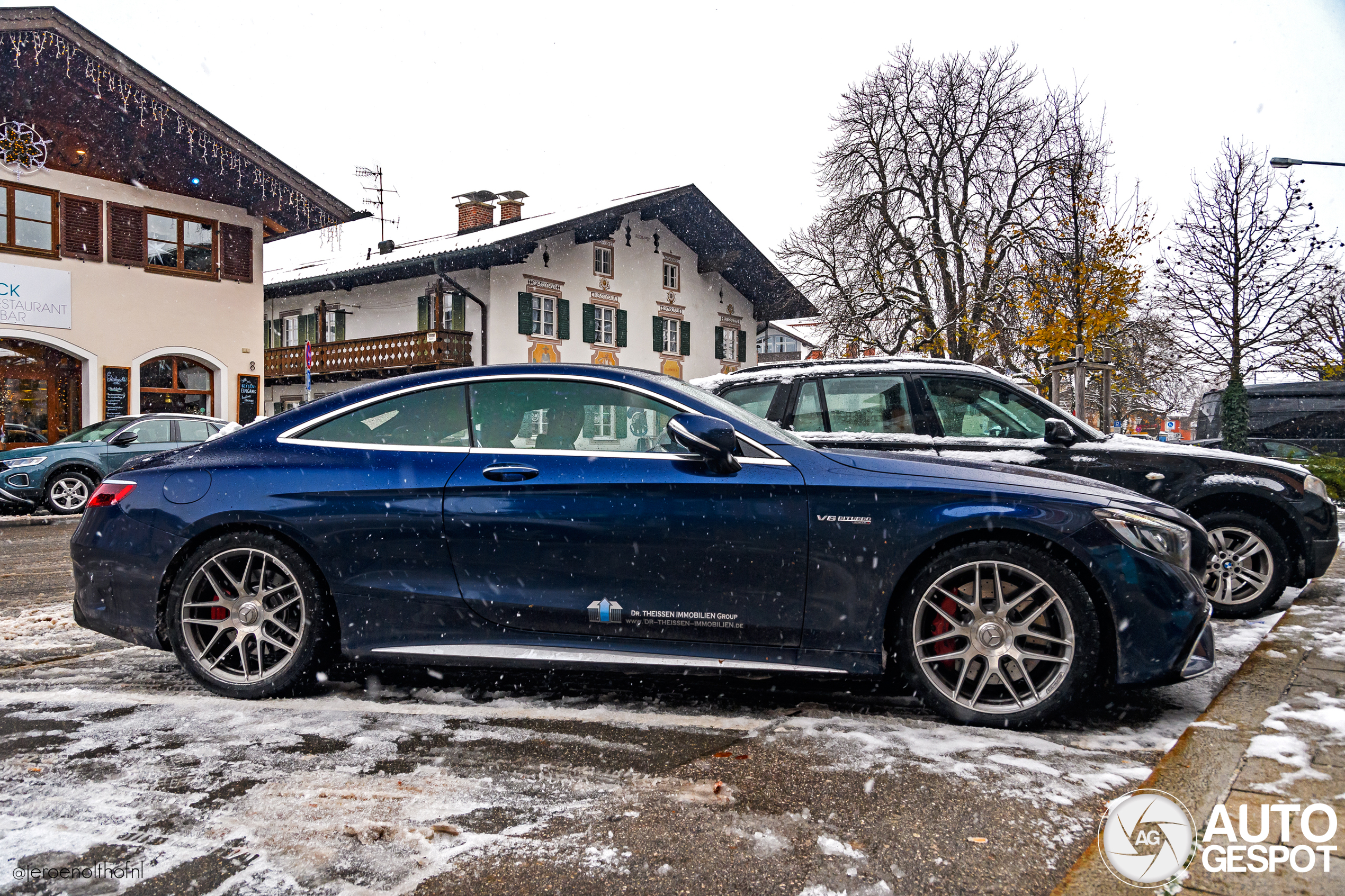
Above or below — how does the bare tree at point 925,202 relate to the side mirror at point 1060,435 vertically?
above

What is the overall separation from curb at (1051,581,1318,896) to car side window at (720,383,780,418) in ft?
10.4

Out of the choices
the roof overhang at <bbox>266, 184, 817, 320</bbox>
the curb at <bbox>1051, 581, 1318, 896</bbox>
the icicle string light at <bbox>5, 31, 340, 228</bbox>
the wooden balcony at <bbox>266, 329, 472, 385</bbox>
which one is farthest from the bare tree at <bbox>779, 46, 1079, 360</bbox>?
the curb at <bbox>1051, 581, 1318, 896</bbox>

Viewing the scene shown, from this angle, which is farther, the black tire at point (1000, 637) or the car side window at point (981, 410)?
the car side window at point (981, 410)

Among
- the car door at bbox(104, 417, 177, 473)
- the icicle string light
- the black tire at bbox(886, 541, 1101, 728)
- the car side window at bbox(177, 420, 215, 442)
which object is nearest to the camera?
the black tire at bbox(886, 541, 1101, 728)

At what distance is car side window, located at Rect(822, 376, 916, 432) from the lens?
19.5ft

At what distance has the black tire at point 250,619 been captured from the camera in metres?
3.60

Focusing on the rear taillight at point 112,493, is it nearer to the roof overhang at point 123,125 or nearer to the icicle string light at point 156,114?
the roof overhang at point 123,125

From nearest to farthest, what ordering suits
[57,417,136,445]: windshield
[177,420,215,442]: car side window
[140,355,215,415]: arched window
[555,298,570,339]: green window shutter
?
[57,417,136,445]: windshield
[177,420,215,442]: car side window
[140,355,215,415]: arched window
[555,298,570,339]: green window shutter

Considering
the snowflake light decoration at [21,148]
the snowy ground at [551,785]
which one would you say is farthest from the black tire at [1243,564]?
the snowflake light decoration at [21,148]

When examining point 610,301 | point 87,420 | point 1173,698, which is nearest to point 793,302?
point 610,301

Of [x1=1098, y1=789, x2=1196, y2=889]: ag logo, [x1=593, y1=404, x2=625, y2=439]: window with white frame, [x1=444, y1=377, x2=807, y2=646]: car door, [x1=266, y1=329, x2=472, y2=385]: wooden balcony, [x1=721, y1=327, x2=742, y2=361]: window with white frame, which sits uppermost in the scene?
[x1=721, y1=327, x2=742, y2=361]: window with white frame

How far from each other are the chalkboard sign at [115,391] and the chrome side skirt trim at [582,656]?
1864 centimetres

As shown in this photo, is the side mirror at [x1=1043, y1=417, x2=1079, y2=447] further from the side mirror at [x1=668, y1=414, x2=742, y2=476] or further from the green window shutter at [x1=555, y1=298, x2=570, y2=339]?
the green window shutter at [x1=555, y1=298, x2=570, y2=339]

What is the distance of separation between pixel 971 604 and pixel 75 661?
4153 millimetres
